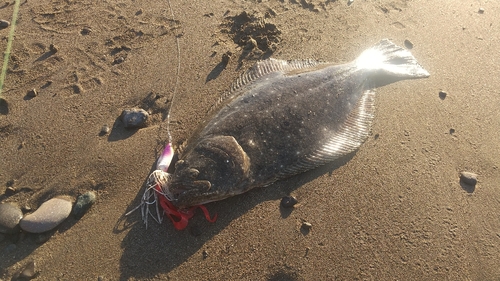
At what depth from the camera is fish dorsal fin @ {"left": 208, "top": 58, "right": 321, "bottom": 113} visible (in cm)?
447

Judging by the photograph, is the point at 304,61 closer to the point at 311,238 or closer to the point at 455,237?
the point at 311,238

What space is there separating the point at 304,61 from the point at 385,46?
1316mm

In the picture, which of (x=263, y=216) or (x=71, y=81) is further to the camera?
(x=71, y=81)

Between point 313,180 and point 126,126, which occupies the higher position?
point 126,126

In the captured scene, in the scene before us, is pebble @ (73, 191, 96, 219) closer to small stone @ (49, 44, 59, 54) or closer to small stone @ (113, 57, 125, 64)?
small stone @ (113, 57, 125, 64)

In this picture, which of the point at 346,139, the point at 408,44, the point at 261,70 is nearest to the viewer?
the point at 346,139

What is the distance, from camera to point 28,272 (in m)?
3.15

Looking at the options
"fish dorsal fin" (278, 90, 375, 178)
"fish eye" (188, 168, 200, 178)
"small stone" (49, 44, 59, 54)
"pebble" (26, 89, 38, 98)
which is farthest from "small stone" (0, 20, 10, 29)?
"fish dorsal fin" (278, 90, 375, 178)

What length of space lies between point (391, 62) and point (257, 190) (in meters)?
2.96

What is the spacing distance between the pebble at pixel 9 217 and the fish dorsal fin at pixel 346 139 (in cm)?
281

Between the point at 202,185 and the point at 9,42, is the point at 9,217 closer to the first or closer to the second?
the point at 202,185

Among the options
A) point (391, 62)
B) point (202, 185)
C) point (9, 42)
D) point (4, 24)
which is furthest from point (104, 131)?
point (391, 62)

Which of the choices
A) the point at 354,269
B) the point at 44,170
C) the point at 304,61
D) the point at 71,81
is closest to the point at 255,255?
the point at 354,269

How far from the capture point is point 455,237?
3580 millimetres
